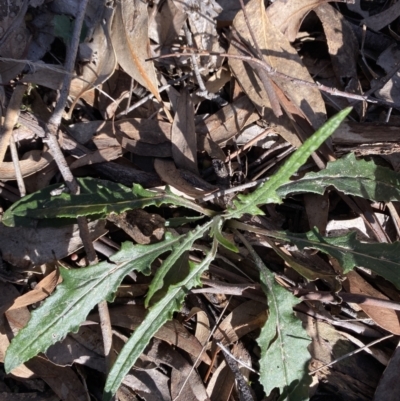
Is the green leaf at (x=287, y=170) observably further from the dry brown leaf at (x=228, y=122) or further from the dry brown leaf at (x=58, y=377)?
the dry brown leaf at (x=58, y=377)

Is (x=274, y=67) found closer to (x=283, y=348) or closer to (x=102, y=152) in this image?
(x=102, y=152)

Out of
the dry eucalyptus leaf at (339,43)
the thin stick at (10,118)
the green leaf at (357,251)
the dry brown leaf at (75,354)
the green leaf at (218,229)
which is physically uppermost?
the dry eucalyptus leaf at (339,43)

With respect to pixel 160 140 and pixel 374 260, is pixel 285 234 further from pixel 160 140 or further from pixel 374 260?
pixel 160 140

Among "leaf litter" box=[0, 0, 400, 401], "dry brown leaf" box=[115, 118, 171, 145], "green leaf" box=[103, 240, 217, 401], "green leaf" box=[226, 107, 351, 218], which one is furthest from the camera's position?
"dry brown leaf" box=[115, 118, 171, 145]

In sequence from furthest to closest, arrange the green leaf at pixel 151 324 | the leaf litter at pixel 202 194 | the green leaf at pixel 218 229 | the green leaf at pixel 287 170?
the leaf litter at pixel 202 194
the green leaf at pixel 218 229
the green leaf at pixel 151 324
the green leaf at pixel 287 170

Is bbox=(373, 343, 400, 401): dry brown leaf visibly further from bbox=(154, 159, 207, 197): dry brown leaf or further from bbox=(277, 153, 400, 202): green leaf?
bbox=(154, 159, 207, 197): dry brown leaf

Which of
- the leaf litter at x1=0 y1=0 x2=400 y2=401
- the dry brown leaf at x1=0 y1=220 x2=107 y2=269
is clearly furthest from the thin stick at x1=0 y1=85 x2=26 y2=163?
the dry brown leaf at x1=0 y1=220 x2=107 y2=269

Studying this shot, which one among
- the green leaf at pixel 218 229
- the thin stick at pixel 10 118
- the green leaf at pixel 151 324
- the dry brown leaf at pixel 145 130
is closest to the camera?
the green leaf at pixel 151 324

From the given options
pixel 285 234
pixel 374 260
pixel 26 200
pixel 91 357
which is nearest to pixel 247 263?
pixel 285 234

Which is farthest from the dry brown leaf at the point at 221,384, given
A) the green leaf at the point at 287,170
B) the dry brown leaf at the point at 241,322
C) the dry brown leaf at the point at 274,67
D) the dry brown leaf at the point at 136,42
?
the dry brown leaf at the point at 136,42

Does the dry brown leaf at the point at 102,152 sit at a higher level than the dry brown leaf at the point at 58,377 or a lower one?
higher
